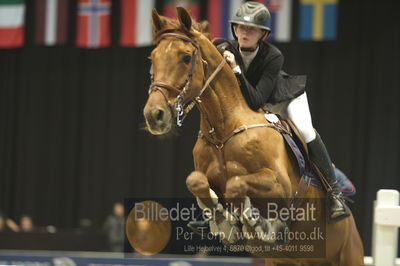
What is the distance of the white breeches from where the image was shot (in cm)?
416

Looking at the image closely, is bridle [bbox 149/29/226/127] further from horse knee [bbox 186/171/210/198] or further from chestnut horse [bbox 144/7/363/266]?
horse knee [bbox 186/171/210/198]

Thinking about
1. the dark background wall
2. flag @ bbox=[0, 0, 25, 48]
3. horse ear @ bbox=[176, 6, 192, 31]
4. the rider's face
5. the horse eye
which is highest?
flag @ bbox=[0, 0, 25, 48]

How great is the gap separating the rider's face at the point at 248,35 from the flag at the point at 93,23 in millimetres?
7430

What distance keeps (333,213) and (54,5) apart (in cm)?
884

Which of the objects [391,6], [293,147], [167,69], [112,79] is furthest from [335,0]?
[167,69]

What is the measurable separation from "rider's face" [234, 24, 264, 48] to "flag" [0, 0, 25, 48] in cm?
835

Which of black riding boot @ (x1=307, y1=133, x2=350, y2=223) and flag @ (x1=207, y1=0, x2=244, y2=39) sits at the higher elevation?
flag @ (x1=207, y1=0, x2=244, y2=39)

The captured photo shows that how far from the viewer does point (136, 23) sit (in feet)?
36.0

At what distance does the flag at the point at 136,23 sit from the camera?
10828 millimetres

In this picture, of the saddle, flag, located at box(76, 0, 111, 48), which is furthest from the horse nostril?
flag, located at box(76, 0, 111, 48)

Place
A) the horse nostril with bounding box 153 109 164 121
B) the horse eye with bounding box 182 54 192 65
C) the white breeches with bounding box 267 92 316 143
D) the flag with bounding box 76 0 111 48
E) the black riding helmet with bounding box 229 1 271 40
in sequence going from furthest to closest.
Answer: the flag with bounding box 76 0 111 48, the white breeches with bounding box 267 92 316 143, the black riding helmet with bounding box 229 1 271 40, the horse eye with bounding box 182 54 192 65, the horse nostril with bounding box 153 109 164 121

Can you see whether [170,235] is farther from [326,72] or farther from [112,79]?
[112,79]

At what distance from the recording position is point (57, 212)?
12.8m

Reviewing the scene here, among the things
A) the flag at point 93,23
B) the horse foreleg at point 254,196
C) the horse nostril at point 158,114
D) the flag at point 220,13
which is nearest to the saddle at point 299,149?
the horse foreleg at point 254,196
